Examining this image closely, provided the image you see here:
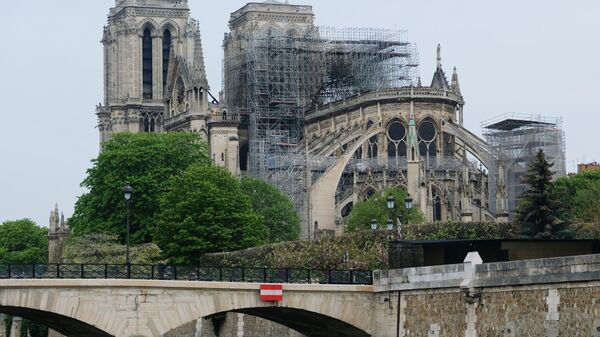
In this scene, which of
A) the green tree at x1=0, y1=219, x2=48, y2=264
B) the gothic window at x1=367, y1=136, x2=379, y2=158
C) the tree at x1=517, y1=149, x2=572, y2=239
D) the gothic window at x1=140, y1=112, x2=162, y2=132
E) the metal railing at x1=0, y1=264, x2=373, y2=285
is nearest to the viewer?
the metal railing at x1=0, y1=264, x2=373, y2=285

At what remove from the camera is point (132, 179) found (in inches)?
3848

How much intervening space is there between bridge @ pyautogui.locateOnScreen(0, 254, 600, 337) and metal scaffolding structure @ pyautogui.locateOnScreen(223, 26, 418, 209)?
64.4 m

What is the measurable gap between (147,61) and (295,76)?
73.9 feet

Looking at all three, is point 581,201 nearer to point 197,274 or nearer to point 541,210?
point 541,210

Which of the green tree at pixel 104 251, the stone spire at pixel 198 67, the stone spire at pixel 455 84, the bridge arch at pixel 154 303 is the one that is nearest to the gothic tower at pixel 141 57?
the stone spire at pixel 198 67

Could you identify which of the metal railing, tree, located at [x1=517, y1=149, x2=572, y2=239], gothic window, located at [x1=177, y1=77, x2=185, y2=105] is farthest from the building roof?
the metal railing

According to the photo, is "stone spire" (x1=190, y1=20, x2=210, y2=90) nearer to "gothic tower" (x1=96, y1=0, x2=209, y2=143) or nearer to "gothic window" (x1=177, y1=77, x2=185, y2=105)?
"gothic window" (x1=177, y1=77, x2=185, y2=105)

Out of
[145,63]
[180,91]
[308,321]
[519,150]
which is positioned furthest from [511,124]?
[308,321]

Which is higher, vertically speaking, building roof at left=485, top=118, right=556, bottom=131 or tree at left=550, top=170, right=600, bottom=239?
building roof at left=485, top=118, right=556, bottom=131

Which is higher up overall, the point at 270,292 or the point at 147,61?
the point at 147,61

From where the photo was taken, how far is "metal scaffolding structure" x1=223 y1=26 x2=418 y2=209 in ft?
412

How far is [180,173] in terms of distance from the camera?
99750 millimetres

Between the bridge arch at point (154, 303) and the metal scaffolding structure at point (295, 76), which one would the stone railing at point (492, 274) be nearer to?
the bridge arch at point (154, 303)

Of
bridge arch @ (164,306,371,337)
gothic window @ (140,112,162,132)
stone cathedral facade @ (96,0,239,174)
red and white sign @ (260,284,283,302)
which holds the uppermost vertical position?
stone cathedral facade @ (96,0,239,174)
